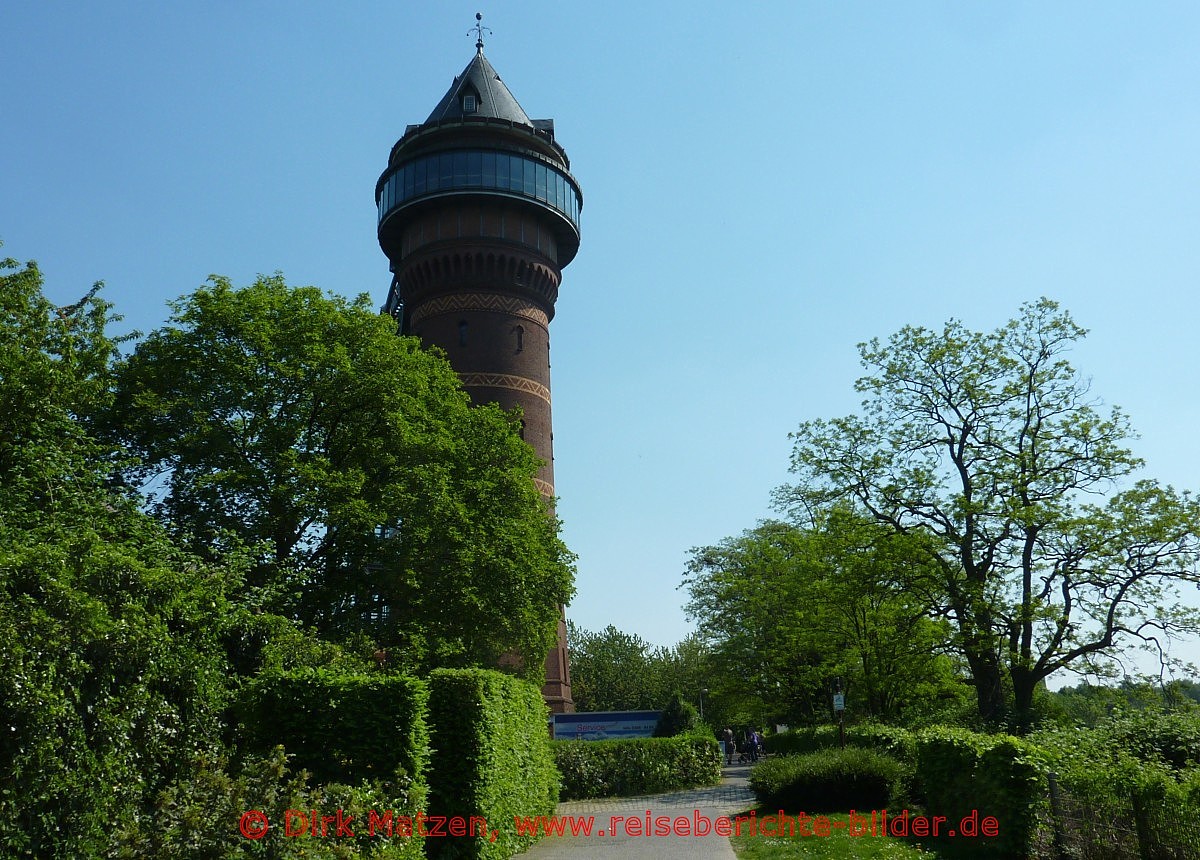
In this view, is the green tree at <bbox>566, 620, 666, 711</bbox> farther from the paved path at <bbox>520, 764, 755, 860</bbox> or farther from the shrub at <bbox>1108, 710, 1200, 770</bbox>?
the shrub at <bbox>1108, 710, 1200, 770</bbox>

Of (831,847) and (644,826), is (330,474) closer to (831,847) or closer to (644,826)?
(644,826)

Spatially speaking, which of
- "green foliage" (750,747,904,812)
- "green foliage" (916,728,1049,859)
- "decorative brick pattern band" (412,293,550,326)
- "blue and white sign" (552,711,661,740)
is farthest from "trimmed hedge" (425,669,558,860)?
"decorative brick pattern band" (412,293,550,326)

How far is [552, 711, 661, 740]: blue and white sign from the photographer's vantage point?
106 feet

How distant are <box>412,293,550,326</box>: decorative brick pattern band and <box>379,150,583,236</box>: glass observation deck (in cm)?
421

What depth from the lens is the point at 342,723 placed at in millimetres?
11680

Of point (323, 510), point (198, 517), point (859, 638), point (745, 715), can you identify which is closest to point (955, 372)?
point (859, 638)

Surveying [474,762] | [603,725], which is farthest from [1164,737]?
[603,725]

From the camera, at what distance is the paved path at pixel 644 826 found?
14.4 meters

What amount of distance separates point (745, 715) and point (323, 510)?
28.6 m

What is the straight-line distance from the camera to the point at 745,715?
147 ft

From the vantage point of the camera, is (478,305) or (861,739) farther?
(478,305)

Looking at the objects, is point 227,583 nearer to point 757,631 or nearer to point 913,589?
point 913,589

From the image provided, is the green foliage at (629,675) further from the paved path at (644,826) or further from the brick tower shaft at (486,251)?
the paved path at (644,826)

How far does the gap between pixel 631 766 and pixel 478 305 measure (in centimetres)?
2019
